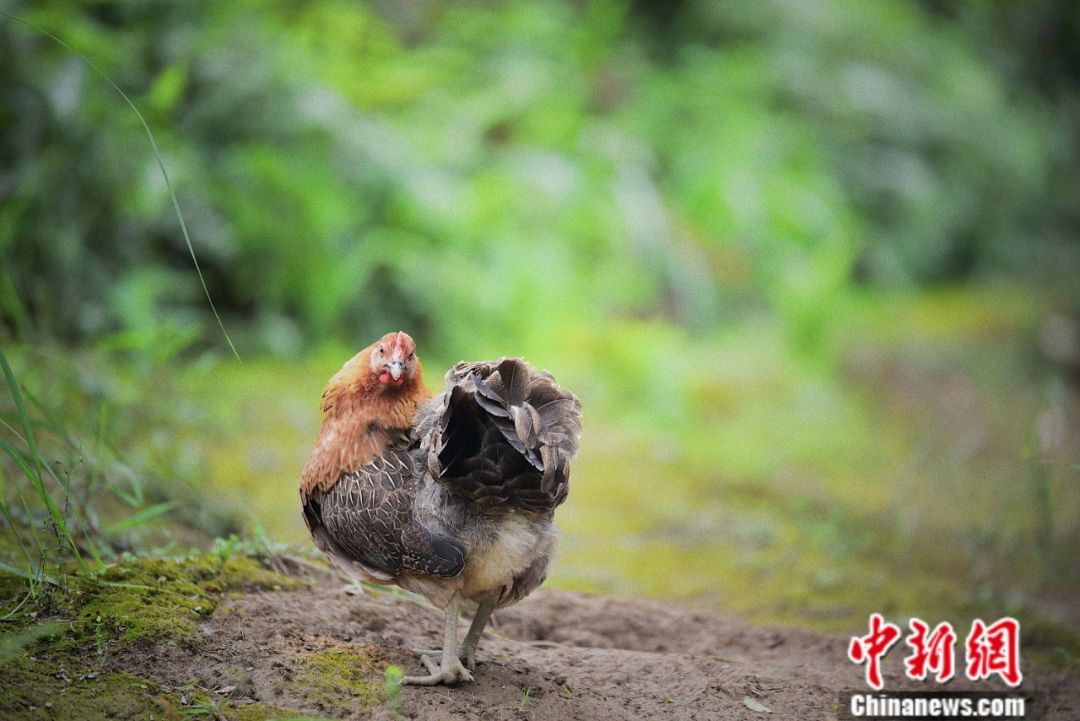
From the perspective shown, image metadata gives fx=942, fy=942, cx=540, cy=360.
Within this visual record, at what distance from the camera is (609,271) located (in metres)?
8.55

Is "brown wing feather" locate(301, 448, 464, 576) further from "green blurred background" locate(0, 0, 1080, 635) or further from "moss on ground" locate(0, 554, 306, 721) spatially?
"green blurred background" locate(0, 0, 1080, 635)

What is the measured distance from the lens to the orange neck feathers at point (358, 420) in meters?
3.13

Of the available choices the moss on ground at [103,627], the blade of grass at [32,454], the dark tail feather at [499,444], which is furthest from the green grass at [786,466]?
the dark tail feather at [499,444]

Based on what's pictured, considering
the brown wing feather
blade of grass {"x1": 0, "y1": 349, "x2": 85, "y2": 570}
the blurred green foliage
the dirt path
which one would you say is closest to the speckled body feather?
the brown wing feather

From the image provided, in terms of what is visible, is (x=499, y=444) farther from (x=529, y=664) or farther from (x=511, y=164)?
(x=511, y=164)

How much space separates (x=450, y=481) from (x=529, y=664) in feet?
2.50

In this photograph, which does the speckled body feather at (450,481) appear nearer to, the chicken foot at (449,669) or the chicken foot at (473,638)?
the chicken foot at (473,638)

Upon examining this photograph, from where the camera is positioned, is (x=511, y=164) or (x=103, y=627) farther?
(x=511, y=164)

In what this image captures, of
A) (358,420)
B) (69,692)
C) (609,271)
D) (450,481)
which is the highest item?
(609,271)

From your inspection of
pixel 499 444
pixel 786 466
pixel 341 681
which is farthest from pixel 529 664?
pixel 786 466

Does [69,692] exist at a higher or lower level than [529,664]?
lower

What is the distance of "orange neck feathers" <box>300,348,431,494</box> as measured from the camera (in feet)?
10.3

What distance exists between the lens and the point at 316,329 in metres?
7.10

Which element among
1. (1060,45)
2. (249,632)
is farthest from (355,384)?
(1060,45)
